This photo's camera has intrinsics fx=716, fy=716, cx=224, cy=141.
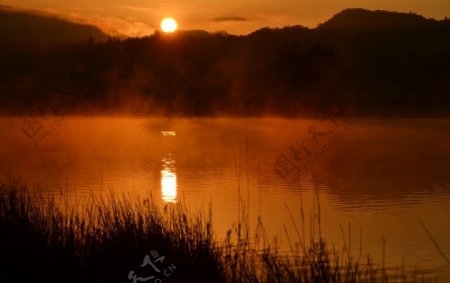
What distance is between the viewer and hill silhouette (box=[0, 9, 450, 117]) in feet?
166

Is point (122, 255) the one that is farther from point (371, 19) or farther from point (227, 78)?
point (371, 19)

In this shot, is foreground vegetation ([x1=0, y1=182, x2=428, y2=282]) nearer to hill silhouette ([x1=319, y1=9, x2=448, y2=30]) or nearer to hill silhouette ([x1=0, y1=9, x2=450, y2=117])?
hill silhouette ([x1=0, y1=9, x2=450, y2=117])

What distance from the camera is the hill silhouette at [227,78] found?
50.6 metres

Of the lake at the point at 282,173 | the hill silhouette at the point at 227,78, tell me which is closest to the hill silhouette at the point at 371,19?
the hill silhouette at the point at 227,78

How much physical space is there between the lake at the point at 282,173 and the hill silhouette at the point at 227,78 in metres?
10.5

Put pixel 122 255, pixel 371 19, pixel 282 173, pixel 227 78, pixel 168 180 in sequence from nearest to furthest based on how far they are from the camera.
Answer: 1. pixel 122 255
2. pixel 168 180
3. pixel 282 173
4. pixel 227 78
5. pixel 371 19

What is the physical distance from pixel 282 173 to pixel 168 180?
131 inches

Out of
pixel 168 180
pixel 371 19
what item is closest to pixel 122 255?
pixel 168 180

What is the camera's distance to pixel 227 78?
198 ft

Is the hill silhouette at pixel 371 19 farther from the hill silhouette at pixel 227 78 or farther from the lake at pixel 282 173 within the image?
the lake at pixel 282 173

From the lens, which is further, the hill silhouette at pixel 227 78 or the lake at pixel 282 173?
the hill silhouette at pixel 227 78

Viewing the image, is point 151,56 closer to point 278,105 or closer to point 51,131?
point 278,105

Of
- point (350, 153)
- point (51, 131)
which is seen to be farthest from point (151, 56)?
point (350, 153)

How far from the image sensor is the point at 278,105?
2008 inches
